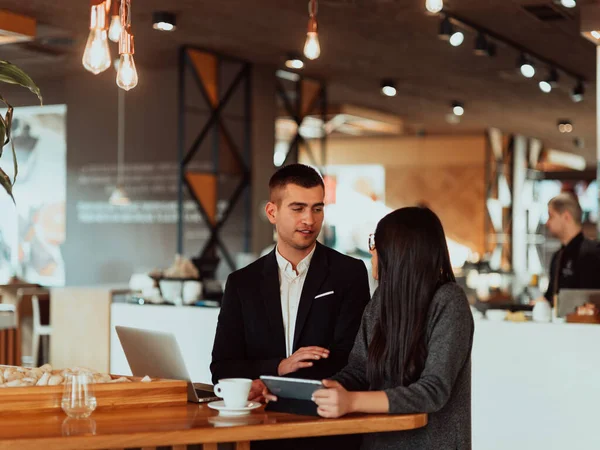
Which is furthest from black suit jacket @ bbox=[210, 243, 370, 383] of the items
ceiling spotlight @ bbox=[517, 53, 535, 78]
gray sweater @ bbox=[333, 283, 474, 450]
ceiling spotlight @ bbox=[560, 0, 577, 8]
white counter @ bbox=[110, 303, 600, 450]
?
ceiling spotlight @ bbox=[517, 53, 535, 78]

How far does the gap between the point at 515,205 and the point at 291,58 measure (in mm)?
10737

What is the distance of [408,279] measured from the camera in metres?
2.62

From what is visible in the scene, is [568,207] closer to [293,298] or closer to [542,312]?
[542,312]

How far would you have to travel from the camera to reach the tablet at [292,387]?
254 cm

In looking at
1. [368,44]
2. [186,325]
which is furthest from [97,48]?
[368,44]

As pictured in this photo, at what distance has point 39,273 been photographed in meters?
13.8

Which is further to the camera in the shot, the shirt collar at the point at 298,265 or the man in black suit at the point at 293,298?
the shirt collar at the point at 298,265

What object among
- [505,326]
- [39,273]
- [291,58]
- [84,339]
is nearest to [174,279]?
[84,339]

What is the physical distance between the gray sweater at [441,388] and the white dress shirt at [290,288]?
0.40m

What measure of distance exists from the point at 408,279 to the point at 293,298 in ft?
2.10

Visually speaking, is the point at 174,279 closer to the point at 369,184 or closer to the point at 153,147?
the point at 153,147

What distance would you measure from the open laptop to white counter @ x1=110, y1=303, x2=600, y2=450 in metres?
2.66

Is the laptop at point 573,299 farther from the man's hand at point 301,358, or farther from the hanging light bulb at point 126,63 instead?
the hanging light bulb at point 126,63

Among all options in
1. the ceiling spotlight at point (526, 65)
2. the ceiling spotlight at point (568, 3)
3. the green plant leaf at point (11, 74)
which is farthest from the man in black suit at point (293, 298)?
the ceiling spotlight at point (526, 65)
